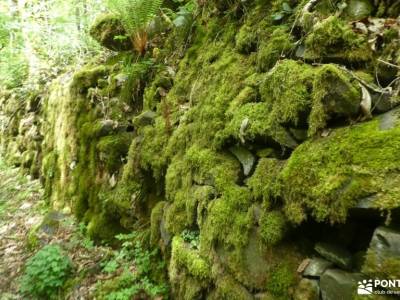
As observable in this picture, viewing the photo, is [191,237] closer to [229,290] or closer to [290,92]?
[229,290]

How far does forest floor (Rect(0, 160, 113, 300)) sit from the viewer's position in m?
4.14

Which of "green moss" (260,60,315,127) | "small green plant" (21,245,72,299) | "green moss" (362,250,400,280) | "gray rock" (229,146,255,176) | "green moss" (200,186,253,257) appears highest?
"green moss" (260,60,315,127)

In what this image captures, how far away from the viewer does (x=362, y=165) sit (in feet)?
6.29

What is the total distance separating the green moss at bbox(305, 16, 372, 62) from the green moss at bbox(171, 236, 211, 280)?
1.74 meters

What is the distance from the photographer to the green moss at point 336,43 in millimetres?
2377

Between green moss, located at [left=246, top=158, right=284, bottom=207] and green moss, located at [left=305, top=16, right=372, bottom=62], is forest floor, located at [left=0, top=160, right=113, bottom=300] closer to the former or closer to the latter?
green moss, located at [left=246, top=158, right=284, bottom=207]

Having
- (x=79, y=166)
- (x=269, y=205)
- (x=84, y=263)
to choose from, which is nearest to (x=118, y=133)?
(x=79, y=166)

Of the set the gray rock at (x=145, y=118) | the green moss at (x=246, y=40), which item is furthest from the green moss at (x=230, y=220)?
the gray rock at (x=145, y=118)

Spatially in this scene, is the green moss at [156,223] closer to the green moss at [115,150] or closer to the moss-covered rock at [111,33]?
the green moss at [115,150]

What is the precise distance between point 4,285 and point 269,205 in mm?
3712

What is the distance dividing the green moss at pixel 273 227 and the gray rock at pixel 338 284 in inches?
14.7

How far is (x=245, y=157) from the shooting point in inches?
113

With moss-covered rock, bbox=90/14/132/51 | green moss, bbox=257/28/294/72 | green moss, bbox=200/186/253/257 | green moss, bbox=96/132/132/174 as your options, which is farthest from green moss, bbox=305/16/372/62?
moss-covered rock, bbox=90/14/132/51

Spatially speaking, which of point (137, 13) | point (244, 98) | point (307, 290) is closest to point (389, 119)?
point (307, 290)
